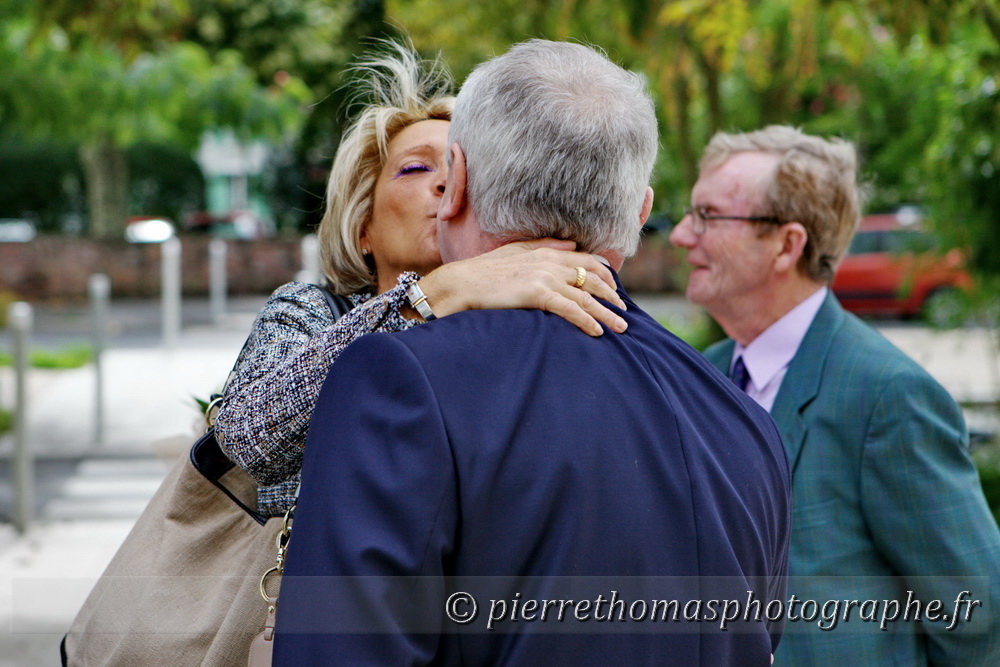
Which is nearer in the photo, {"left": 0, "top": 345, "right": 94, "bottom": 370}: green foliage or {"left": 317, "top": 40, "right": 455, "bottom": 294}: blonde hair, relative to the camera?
{"left": 317, "top": 40, "right": 455, "bottom": 294}: blonde hair

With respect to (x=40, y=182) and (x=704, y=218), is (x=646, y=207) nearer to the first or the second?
(x=704, y=218)

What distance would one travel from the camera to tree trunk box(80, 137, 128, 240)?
21844 mm

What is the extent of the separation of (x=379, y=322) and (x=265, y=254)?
21.8 meters

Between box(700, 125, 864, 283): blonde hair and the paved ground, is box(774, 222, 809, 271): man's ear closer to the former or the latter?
box(700, 125, 864, 283): blonde hair

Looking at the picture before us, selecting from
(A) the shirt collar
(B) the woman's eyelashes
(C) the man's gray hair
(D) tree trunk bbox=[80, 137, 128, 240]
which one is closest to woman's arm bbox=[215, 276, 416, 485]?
(C) the man's gray hair

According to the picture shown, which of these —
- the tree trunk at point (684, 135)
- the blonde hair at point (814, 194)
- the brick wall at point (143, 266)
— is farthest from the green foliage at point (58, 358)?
the blonde hair at point (814, 194)

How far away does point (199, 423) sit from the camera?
91.8 inches

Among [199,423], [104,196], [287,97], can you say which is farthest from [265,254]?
[199,423]

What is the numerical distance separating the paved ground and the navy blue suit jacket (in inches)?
38.7

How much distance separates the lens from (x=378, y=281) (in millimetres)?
2322

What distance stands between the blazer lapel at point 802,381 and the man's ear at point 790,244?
20 centimetres

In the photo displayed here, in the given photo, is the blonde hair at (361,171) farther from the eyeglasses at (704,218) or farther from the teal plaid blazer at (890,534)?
the teal plaid blazer at (890,534)

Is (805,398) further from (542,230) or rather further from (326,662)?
(326,662)

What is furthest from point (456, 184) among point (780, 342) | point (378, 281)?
point (780, 342)
